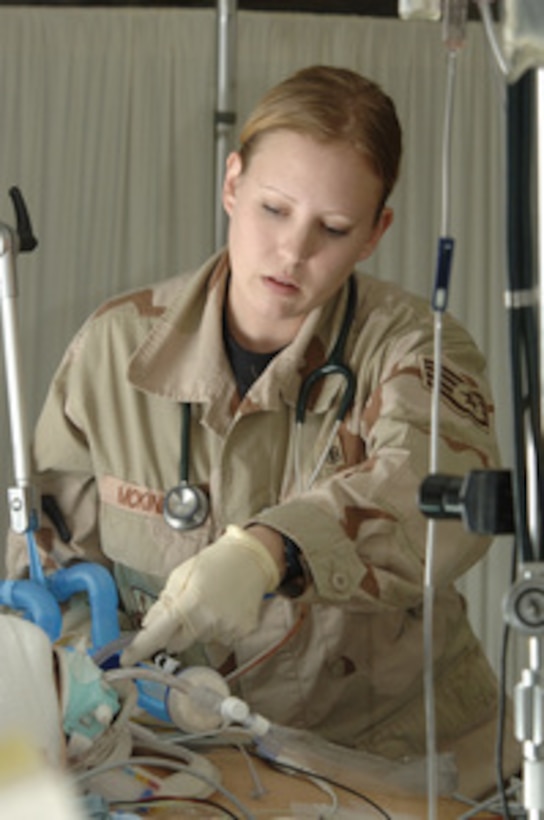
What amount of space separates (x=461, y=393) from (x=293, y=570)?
1.07 ft

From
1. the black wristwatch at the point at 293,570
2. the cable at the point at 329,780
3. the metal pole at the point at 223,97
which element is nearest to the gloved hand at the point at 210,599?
the black wristwatch at the point at 293,570

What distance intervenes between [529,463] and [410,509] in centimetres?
54

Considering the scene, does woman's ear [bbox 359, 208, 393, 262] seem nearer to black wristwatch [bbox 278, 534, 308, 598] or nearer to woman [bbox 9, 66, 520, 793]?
woman [bbox 9, 66, 520, 793]

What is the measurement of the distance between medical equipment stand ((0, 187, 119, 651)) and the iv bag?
0.74 m

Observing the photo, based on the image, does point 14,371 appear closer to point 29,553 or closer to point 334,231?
point 29,553

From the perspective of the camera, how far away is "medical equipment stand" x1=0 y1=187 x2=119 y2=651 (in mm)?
1162

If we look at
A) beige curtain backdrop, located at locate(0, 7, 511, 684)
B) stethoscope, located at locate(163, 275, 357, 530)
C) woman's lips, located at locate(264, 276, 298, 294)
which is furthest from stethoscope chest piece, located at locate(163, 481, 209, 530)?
beige curtain backdrop, located at locate(0, 7, 511, 684)

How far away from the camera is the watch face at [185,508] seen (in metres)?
1.36

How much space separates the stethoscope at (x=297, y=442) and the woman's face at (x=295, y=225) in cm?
6

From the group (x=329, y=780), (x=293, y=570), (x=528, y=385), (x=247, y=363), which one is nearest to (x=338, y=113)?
(x=247, y=363)

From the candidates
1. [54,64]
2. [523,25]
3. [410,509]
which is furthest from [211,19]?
[523,25]

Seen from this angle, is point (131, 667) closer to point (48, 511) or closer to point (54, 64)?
point (48, 511)

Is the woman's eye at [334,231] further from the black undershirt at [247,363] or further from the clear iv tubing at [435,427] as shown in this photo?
the clear iv tubing at [435,427]

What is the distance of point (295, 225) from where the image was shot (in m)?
1.41
